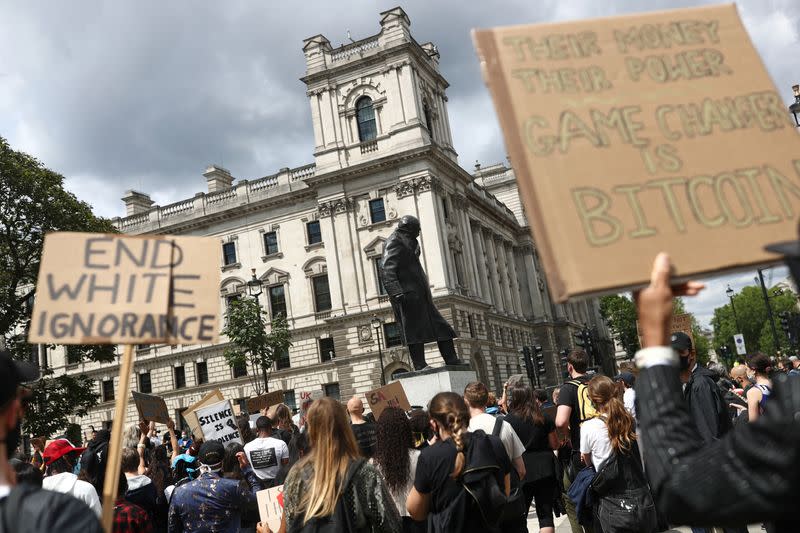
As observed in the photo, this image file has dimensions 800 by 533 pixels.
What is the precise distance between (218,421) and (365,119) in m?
37.9

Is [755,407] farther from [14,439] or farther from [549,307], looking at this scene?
[549,307]

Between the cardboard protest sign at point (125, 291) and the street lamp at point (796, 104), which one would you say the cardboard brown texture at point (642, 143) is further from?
the street lamp at point (796, 104)

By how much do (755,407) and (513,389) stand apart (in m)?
2.29

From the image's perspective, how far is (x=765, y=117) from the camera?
98.2 inches

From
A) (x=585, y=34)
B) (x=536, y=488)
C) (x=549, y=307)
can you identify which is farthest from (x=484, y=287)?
(x=585, y=34)

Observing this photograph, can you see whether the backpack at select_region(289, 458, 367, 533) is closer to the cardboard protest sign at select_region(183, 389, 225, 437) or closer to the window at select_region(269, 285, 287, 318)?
the cardboard protest sign at select_region(183, 389, 225, 437)

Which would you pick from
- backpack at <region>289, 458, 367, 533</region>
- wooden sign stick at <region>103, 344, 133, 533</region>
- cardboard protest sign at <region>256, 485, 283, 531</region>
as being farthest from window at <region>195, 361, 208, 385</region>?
wooden sign stick at <region>103, 344, 133, 533</region>

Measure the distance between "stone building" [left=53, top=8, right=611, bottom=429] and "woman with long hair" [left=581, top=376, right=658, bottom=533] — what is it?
35032 millimetres

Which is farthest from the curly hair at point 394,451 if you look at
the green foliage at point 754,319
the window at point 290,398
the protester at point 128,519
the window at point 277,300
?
the green foliage at point 754,319

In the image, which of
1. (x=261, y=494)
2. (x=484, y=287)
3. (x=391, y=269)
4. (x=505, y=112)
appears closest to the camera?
(x=505, y=112)

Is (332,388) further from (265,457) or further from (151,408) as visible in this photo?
(265,457)

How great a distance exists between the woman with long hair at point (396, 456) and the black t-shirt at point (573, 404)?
83.7 inches

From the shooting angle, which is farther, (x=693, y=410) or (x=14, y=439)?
(x=693, y=410)

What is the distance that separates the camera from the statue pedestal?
12133 mm
